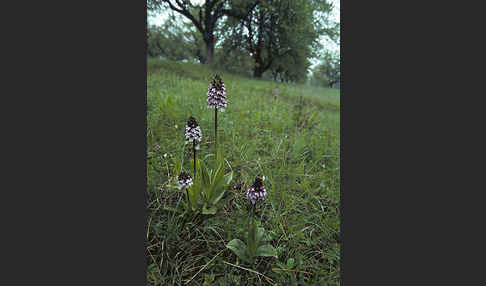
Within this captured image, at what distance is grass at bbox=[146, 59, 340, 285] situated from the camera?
0.78 metres

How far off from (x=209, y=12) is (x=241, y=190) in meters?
1.39

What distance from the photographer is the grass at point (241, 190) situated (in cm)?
78

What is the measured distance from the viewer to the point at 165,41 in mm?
1685

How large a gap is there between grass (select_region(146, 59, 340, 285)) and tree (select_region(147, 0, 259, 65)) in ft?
0.86

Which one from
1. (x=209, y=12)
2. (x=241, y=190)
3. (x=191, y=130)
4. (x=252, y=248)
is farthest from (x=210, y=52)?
(x=252, y=248)

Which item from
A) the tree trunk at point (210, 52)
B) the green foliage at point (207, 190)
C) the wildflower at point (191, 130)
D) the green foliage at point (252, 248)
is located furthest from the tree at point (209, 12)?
the green foliage at point (252, 248)

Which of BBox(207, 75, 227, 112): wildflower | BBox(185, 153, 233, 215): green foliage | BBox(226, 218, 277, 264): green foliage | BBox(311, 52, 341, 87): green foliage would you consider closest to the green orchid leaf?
BBox(226, 218, 277, 264): green foliage

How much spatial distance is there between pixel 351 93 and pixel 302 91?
170cm

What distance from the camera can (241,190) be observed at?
1.03 m

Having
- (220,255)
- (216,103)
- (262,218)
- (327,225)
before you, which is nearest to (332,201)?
(327,225)

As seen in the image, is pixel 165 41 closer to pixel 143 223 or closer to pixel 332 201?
pixel 143 223

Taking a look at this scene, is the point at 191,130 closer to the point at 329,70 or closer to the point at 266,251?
the point at 266,251

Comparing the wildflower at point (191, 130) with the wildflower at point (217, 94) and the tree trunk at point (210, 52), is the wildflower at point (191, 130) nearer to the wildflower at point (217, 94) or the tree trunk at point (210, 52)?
the wildflower at point (217, 94)

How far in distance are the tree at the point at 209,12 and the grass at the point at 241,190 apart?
26cm
